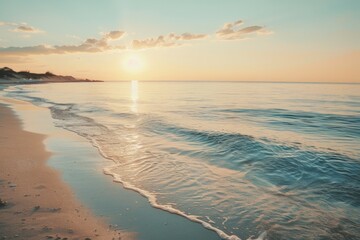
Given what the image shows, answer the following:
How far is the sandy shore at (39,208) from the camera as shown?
4.59m

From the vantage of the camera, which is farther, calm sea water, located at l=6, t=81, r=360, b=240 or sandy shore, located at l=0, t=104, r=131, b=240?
calm sea water, located at l=6, t=81, r=360, b=240

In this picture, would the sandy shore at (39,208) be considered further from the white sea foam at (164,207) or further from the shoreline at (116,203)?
the white sea foam at (164,207)

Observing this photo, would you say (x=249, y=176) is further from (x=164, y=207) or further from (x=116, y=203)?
(x=116, y=203)

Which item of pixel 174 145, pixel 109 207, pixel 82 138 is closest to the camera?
pixel 109 207

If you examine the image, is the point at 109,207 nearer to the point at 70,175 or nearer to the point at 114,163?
the point at 70,175

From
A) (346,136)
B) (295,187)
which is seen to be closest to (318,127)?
(346,136)

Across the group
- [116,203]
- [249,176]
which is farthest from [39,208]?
[249,176]

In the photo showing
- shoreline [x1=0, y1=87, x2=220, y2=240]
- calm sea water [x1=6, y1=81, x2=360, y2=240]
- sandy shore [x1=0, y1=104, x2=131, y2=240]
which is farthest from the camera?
calm sea water [x1=6, y1=81, x2=360, y2=240]

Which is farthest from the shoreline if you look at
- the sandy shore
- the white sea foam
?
the sandy shore

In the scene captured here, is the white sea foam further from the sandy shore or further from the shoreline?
the sandy shore

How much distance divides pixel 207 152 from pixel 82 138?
6.16 meters

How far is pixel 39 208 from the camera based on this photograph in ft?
17.9

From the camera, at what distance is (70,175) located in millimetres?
7871

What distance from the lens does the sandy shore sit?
181 inches
